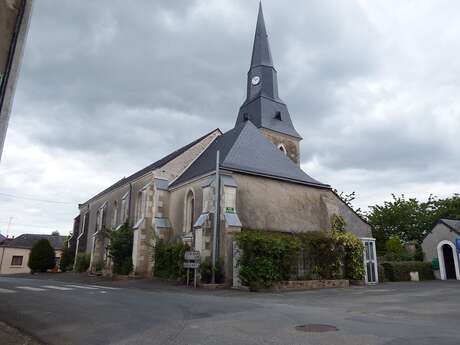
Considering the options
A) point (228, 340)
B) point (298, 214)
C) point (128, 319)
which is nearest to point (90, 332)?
point (128, 319)

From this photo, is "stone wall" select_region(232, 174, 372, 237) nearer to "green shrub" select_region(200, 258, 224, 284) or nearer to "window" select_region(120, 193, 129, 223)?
"green shrub" select_region(200, 258, 224, 284)

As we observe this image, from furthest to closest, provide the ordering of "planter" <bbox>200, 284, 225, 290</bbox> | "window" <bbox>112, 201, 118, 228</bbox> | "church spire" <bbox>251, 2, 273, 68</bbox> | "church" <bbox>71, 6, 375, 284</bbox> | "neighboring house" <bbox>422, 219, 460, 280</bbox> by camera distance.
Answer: "church spire" <bbox>251, 2, 273, 68</bbox> → "window" <bbox>112, 201, 118, 228</bbox> → "neighboring house" <bbox>422, 219, 460, 280</bbox> → "church" <bbox>71, 6, 375, 284</bbox> → "planter" <bbox>200, 284, 225, 290</bbox>

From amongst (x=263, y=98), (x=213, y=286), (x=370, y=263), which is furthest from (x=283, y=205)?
(x=263, y=98)

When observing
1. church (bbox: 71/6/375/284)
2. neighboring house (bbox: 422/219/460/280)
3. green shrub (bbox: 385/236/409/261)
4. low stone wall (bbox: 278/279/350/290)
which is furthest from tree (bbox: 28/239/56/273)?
neighboring house (bbox: 422/219/460/280)

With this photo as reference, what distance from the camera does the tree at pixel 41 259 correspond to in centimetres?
3412

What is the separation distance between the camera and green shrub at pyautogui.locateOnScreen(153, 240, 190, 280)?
54.8ft

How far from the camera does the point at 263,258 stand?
14.1 m

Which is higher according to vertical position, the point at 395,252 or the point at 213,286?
the point at 395,252

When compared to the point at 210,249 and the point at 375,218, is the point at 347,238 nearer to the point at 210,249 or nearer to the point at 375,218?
the point at 210,249

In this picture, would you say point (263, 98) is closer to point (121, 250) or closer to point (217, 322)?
point (121, 250)

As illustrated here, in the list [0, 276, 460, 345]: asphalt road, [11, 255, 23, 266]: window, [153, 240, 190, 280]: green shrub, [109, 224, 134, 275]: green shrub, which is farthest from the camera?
[11, 255, 23, 266]: window

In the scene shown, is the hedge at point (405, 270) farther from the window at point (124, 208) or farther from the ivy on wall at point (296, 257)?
the window at point (124, 208)

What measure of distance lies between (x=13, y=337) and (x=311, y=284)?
39.5 ft

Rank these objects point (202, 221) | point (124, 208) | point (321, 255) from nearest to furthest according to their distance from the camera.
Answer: point (202, 221) → point (321, 255) → point (124, 208)
